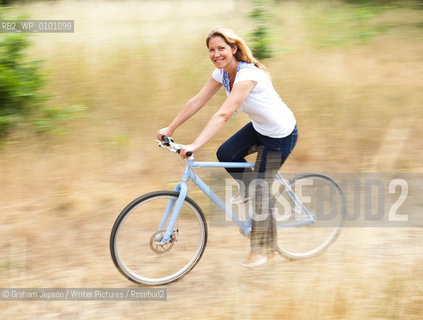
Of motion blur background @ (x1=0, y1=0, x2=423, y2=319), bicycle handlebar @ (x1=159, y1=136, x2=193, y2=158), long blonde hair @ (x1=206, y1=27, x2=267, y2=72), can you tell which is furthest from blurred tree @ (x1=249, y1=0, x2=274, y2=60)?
bicycle handlebar @ (x1=159, y1=136, x2=193, y2=158)

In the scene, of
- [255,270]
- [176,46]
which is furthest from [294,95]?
[255,270]

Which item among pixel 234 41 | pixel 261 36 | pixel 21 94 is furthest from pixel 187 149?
pixel 261 36

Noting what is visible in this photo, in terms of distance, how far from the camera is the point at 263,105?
3.09 m

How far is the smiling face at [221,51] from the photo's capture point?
9.79 ft

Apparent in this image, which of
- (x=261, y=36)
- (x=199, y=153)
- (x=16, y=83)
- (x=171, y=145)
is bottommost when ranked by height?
(x=199, y=153)

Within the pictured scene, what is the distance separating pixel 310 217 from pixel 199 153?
1701mm

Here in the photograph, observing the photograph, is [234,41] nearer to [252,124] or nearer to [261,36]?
[252,124]

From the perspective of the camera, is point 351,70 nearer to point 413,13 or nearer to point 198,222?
point 413,13

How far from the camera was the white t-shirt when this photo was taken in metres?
3.01

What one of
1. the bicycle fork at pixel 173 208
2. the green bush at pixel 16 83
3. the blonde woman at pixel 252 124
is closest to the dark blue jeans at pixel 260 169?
the blonde woman at pixel 252 124

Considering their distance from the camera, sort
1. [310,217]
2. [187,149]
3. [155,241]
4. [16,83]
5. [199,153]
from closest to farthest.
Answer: [187,149]
[155,241]
[310,217]
[16,83]
[199,153]

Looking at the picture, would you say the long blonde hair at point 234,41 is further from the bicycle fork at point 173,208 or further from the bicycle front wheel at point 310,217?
the bicycle front wheel at point 310,217

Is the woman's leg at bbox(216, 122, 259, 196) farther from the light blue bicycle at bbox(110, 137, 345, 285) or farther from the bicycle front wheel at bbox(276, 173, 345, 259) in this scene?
the bicycle front wheel at bbox(276, 173, 345, 259)

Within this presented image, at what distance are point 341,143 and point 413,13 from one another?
4620mm
